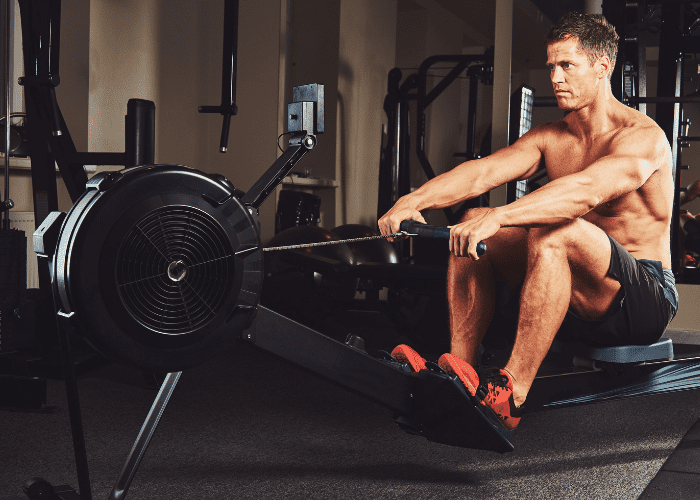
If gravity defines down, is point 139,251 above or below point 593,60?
below

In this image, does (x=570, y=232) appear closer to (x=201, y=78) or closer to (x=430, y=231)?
(x=430, y=231)

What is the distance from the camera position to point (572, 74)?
1.74m

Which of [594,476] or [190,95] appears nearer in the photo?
[594,476]

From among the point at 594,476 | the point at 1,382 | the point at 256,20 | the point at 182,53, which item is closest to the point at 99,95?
the point at 182,53

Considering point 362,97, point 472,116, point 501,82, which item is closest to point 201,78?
point 362,97

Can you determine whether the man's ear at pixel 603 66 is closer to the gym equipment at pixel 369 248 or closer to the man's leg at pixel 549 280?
the man's leg at pixel 549 280

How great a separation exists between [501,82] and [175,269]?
249 centimetres

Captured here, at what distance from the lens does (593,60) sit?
1724mm

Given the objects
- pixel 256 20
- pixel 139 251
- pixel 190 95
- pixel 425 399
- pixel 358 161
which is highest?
pixel 256 20

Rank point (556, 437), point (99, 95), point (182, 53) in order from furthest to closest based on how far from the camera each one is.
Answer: point (182, 53) < point (99, 95) < point (556, 437)

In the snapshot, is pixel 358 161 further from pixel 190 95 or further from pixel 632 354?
pixel 632 354

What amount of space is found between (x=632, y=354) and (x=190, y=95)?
3736mm

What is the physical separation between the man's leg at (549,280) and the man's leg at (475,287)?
0.48 ft

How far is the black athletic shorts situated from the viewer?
167 cm
